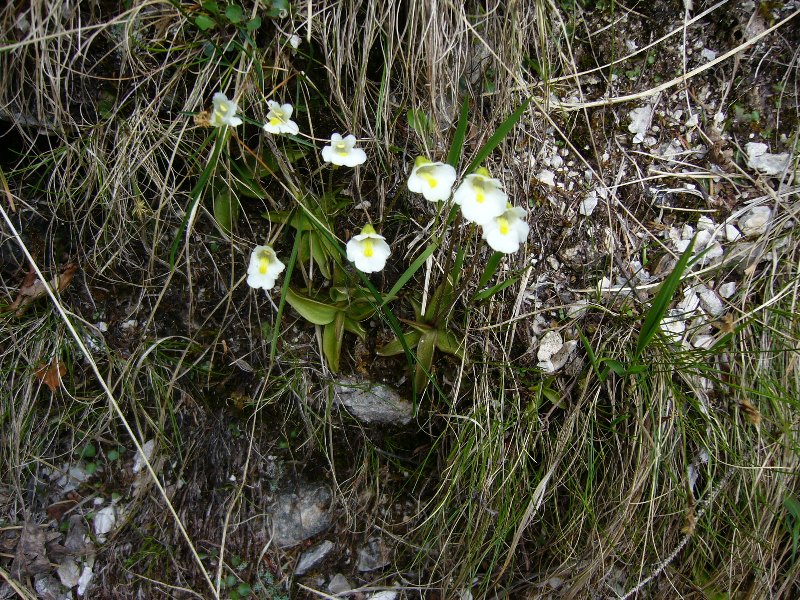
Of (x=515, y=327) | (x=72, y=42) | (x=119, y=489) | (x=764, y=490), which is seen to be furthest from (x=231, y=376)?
(x=764, y=490)

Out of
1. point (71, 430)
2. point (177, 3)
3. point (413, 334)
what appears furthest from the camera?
point (71, 430)

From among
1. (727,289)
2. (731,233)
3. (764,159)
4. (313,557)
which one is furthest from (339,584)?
(764,159)

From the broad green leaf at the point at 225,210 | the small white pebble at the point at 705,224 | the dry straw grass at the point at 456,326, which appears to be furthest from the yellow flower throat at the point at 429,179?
the small white pebble at the point at 705,224

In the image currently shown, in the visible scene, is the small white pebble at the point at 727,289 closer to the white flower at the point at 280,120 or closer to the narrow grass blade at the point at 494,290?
the narrow grass blade at the point at 494,290

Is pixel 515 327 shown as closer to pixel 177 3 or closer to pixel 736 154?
pixel 736 154

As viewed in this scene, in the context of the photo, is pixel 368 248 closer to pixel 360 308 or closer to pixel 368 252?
pixel 368 252
